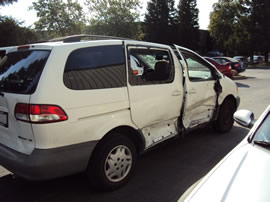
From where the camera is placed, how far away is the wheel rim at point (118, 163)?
284cm

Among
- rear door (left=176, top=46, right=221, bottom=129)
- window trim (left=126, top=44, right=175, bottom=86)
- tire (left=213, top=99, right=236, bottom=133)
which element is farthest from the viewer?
tire (left=213, top=99, right=236, bottom=133)

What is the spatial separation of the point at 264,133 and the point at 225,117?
2.87m

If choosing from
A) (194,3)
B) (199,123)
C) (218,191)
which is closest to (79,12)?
(194,3)

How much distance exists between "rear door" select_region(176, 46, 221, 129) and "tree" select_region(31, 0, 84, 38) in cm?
3612

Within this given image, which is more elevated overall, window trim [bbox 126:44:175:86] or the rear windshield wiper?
window trim [bbox 126:44:175:86]

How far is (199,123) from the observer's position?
4320 mm

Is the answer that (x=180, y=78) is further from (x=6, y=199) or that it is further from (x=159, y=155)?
(x=6, y=199)

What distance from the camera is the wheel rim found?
9.32 ft

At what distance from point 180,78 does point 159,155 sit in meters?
1.32

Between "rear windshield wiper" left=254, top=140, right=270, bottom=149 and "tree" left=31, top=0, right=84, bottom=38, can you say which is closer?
"rear windshield wiper" left=254, top=140, right=270, bottom=149

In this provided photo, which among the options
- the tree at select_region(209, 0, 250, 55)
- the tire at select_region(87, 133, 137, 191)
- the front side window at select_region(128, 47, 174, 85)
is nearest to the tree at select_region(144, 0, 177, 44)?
the tree at select_region(209, 0, 250, 55)

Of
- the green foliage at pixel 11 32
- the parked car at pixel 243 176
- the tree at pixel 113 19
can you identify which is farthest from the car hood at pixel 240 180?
the tree at pixel 113 19

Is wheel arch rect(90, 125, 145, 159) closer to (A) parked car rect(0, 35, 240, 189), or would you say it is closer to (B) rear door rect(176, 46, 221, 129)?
(A) parked car rect(0, 35, 240, 189)

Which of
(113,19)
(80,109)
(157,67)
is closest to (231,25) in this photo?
(113,19)
